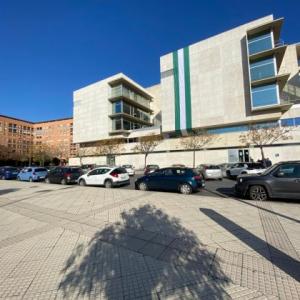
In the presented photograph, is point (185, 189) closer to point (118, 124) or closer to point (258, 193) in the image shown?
point (258, 193)

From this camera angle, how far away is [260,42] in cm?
3045

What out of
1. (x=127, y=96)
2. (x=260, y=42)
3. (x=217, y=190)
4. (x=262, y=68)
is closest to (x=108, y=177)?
(x=217, y=190)

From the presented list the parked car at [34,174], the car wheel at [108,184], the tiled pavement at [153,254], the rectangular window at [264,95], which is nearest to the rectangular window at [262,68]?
the rectangular window at [264,95]

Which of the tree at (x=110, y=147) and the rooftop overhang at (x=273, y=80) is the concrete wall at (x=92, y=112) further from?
the rooftop overhang at (x=273, y=80)

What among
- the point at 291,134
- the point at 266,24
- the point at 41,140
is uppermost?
the point at 266,24

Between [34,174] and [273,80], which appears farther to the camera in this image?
[273,80]

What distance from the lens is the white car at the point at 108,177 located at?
1454cm

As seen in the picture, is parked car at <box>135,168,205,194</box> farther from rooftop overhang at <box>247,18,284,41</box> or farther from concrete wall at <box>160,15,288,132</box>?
rooftop overhang at <box>247,18,284,41</box>

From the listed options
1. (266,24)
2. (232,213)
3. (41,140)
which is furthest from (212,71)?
(41,140)

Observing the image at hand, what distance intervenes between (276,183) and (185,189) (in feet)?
14.4

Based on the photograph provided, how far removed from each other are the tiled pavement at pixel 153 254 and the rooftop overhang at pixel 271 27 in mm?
32087

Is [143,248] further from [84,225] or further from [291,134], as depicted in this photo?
[291,134]

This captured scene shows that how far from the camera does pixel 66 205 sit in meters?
8.25

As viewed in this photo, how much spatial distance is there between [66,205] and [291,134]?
1229 inches
